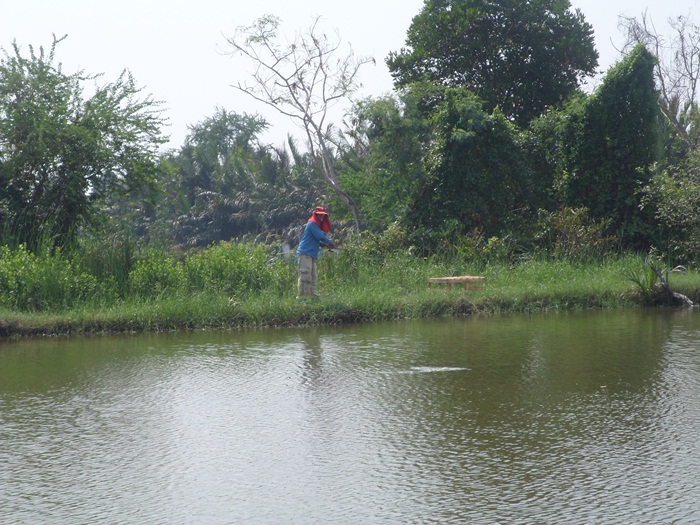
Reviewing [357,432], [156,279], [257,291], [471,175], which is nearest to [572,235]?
[471,175]

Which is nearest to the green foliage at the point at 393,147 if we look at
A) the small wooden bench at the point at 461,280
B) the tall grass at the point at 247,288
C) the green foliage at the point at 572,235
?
the green foliage at the point at 572,235

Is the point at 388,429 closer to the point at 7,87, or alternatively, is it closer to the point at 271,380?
the point at 271,380

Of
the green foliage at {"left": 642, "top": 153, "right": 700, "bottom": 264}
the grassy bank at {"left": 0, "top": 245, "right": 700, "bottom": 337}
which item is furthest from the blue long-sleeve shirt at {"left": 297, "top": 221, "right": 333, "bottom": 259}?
the green foliage at {"left": 642, "top": 153, "right": 700, "bottom": 264}

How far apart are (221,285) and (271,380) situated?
20.5 feet

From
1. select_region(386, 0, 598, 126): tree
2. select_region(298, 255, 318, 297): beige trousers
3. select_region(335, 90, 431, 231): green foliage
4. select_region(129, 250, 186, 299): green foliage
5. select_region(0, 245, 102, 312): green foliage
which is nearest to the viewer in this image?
select_region(0, 245, 102, 312): green foliage

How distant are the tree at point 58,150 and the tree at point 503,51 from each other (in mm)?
11560

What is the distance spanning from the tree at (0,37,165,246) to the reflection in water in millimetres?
7142

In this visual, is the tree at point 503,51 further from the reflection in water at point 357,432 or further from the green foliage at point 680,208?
the reflection in water at point 357,432

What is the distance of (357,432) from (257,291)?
840cm

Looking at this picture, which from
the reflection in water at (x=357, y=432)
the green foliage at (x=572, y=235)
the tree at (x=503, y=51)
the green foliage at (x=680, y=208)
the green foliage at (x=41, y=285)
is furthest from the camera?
the tree at (x=503, y=51)

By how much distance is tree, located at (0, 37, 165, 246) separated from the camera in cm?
1706

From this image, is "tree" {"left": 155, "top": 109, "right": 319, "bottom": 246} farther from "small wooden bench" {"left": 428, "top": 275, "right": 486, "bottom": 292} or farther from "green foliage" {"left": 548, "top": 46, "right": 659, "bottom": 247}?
"small wooden bench" {"left": 428, "top": 275, "right": 486, "bottom": 292}

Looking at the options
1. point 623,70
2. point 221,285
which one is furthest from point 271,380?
point 623,70

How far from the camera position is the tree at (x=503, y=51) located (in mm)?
27219
